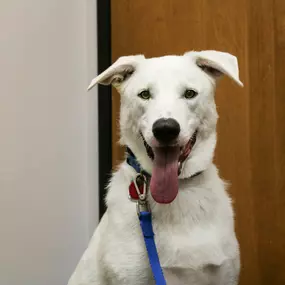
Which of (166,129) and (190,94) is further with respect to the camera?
(190,94)

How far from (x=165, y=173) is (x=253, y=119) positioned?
914 mm

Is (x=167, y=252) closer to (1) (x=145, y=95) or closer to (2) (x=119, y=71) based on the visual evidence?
(1) (x=145, y=95)

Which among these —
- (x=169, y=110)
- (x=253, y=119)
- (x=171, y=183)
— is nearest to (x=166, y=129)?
(x=169, y=110)

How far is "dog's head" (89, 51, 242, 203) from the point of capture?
1.23 m

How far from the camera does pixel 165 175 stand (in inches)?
49.4

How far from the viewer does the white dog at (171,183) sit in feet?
4.14

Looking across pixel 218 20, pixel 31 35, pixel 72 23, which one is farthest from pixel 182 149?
pixel 72 23

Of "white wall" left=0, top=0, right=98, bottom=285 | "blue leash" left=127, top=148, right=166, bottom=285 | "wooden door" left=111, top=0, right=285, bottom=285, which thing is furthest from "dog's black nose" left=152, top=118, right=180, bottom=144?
"white wall" left=0, top=0, right=98, bottom=285

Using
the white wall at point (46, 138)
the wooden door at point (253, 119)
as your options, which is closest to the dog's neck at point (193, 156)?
the wooden door at point (253, 119)

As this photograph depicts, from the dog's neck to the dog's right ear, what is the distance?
0.21m

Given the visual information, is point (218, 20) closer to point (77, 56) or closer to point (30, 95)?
point (77, 56)

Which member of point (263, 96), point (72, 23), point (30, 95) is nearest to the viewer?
point (263, 96)

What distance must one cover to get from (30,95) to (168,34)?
2.41ft

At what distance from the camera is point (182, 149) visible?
128 cm
